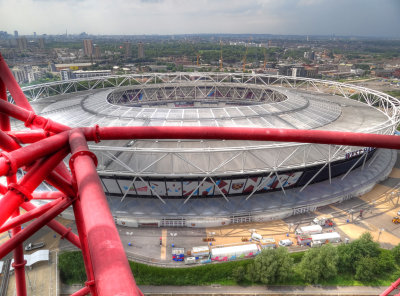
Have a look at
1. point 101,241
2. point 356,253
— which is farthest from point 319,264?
point 101,241

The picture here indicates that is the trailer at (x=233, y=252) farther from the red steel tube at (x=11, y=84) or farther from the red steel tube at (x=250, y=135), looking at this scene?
the red steel tube at (x=11, y=84)

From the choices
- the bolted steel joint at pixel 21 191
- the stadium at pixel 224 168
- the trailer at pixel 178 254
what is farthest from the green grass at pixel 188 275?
the bolted steel joint at pixel 21 191

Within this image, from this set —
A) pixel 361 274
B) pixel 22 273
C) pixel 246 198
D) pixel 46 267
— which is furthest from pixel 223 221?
pixel 22 273

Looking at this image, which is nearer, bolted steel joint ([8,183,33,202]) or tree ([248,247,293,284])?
bolted steel joint ([8,183,33,202])

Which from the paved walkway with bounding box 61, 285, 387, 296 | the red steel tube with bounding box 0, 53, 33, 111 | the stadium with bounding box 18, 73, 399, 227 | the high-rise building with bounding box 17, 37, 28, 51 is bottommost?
the paved walkway with bounding box 61, 285, 387, 296

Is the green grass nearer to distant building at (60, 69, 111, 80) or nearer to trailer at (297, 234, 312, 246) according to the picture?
trailer at (297, 234, 312, 246)

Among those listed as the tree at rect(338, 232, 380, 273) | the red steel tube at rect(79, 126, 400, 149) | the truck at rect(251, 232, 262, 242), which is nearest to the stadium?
the truck at rect(251, 232, 262, 242)

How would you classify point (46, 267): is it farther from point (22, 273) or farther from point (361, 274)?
point (361, 274)
